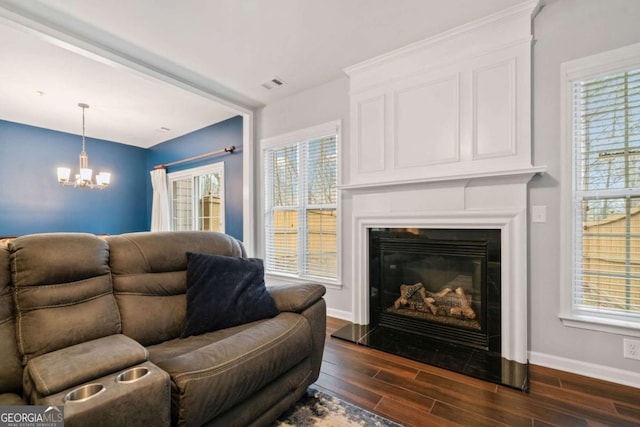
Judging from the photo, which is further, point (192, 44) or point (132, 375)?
point (192, 44)

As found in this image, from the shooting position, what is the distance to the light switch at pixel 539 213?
7.24 feet

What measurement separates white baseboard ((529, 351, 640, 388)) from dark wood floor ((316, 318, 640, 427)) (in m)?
0.04

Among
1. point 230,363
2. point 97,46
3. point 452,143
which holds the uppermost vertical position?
point 97,46

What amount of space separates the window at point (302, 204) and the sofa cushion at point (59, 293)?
2298mm

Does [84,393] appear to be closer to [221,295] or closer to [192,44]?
[221,295]

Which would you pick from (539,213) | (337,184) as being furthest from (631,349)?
(337,184)

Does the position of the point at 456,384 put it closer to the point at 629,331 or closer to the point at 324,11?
the point at 629,331

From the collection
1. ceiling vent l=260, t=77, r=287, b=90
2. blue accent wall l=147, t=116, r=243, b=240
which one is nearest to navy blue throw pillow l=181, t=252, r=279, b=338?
ceiling vent l=260, t=77, r=287, b=90

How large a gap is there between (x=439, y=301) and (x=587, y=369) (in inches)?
42.3

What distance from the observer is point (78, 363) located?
1.07 meters

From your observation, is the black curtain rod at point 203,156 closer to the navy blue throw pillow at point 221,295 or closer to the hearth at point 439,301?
the hearth at point 439,301

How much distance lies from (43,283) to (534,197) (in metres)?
3.11

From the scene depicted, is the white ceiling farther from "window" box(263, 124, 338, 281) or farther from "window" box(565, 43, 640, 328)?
"window" box(565, 43, 640, 328)

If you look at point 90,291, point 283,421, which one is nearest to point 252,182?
point 90,291
